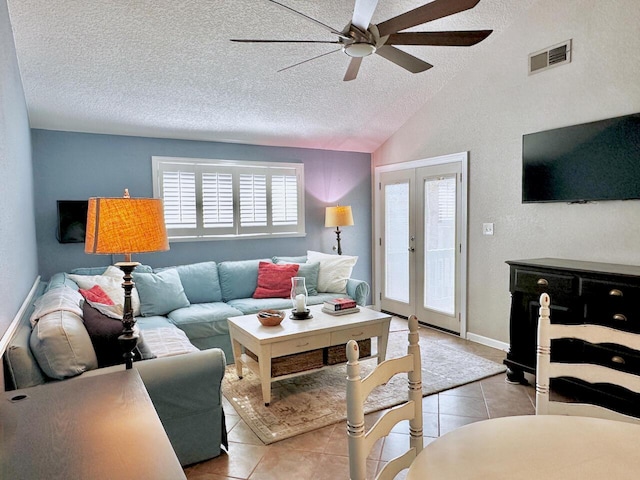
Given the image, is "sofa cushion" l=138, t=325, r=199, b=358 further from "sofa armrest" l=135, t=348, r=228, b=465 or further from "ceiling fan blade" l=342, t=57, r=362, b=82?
"ceiling fan blade" l=342, t=57, r=362, b=82

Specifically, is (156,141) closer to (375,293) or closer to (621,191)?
(375,293)

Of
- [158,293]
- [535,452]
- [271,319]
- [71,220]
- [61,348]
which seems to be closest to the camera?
[535,452]

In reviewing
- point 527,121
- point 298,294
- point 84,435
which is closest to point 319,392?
point 298,294

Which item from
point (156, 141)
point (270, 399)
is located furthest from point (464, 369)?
point (156, 141)

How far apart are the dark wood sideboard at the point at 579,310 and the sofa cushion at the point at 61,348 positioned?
9.89 feet

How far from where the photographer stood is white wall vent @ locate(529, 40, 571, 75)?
135 inches

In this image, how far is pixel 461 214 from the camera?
448cm

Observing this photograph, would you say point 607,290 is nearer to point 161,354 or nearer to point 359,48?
point 359,48

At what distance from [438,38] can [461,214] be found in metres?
2.31

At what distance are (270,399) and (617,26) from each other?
3787mm

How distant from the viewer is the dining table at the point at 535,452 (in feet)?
3.21

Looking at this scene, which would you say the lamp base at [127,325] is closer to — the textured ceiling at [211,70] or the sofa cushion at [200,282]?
the textured ceiling at [211,70]

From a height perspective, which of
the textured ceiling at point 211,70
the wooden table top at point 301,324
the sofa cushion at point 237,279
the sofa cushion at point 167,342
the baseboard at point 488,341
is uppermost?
the textured ceiling at point 211,70

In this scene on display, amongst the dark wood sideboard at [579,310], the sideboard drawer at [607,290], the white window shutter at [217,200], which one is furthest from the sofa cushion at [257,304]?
the sideboard drawer at [607,290]
